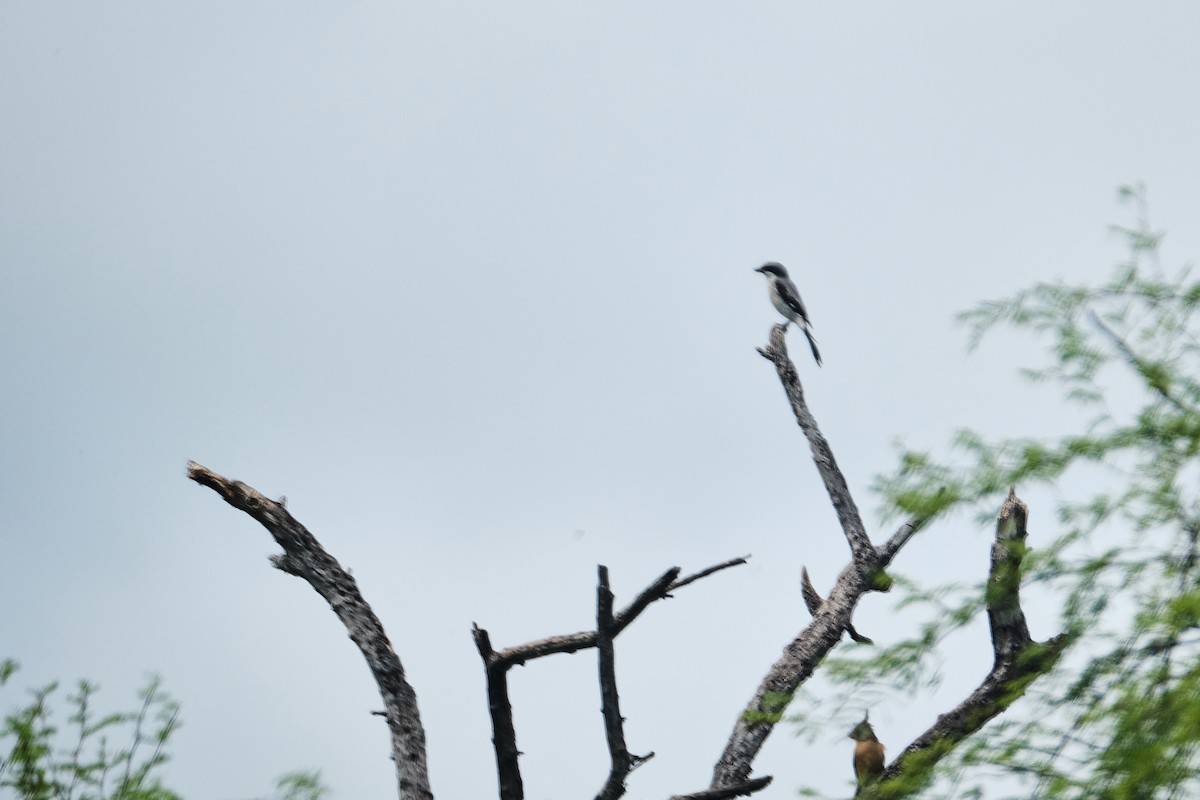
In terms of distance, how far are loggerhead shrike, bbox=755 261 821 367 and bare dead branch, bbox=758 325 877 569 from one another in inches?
168

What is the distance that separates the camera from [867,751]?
25.3 feet

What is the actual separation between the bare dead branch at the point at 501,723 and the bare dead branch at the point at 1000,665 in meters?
1.99

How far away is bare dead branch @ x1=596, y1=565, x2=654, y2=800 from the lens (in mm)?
6100

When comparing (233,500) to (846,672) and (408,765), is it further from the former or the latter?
(846,672)

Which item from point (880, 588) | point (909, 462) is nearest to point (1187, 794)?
point (909, 462)

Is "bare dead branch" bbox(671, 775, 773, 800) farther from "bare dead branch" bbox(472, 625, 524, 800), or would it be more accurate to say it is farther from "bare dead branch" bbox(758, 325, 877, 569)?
"bare dead branch" bbox(758, 325, 877, 569)

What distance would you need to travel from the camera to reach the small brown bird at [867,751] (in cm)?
772

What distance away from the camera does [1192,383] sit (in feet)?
20.0

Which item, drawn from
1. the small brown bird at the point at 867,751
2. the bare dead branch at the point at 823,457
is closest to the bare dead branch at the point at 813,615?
the bare dead branch at the point at 823,457

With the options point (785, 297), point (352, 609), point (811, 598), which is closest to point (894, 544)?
point (811, 598)

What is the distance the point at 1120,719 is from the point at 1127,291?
251cm

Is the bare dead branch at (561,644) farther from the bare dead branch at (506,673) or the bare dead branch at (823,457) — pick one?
the bare dead branch at (823,457)

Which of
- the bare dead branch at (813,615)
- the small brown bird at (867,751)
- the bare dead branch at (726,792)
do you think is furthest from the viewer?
the bare dead branch at (813,615)

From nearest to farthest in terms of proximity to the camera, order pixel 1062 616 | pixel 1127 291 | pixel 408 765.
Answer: pixel 1062 616 → pixel 1127 291 → pixel 408 765
